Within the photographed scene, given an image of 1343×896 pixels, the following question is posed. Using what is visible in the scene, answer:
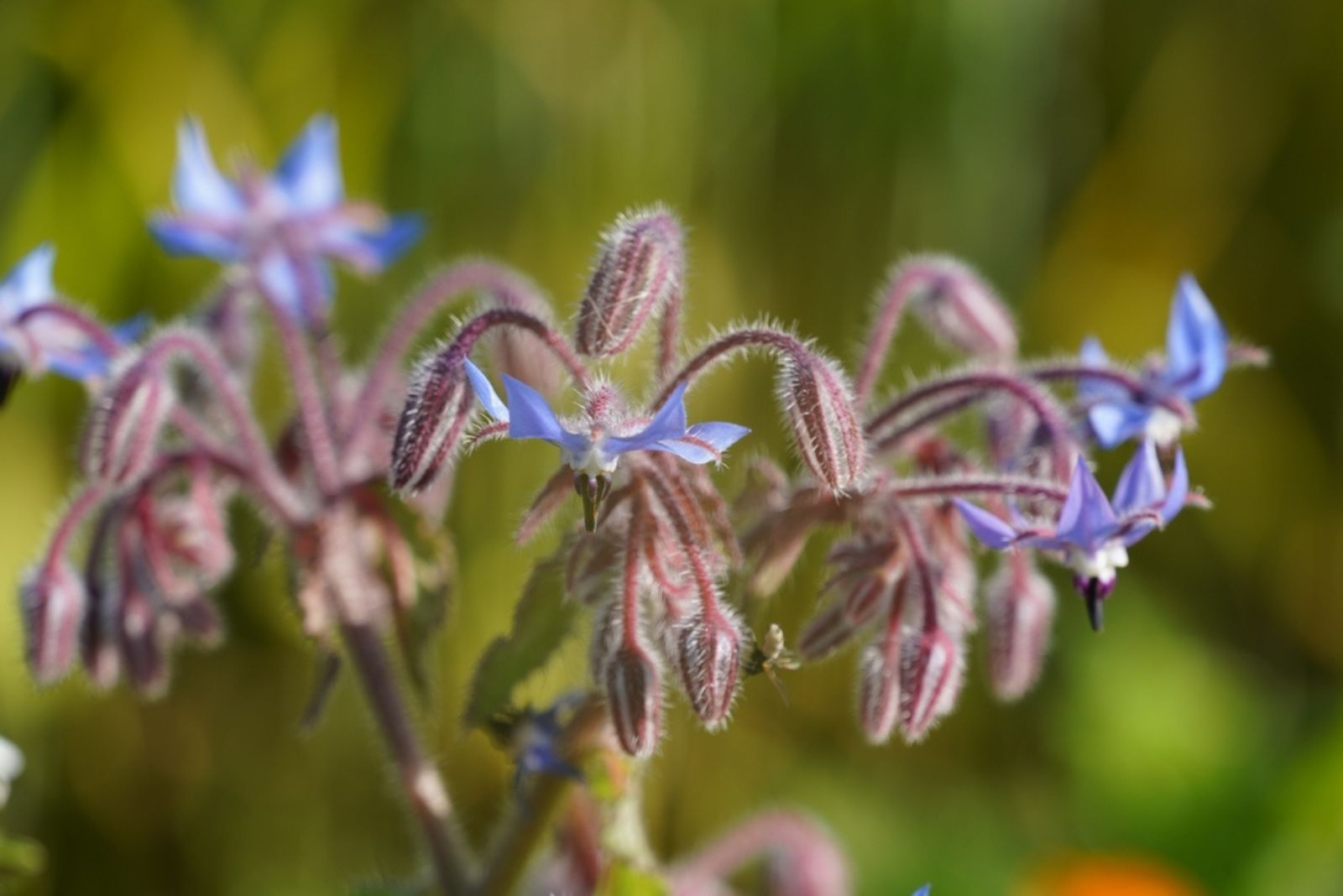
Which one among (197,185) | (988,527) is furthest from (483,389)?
(197,185)

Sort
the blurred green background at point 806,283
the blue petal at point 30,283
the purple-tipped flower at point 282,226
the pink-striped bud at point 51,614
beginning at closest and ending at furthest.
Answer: the pink-striped bud at point 51,614, the blue petal at point 30,283, the purple-tipped flower at point 282,226, the blurred green background at point 806,283

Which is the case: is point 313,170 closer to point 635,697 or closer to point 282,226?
point 282,226

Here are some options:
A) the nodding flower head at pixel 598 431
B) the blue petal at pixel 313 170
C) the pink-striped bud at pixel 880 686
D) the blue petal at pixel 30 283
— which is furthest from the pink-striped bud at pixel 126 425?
the pink-striped bud at pixel 880 686

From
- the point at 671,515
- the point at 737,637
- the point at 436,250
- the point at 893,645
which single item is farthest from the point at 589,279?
the point at 436,250

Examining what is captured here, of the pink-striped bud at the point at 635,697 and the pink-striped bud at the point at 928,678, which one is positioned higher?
the pink-striped bud at the point at 635,697

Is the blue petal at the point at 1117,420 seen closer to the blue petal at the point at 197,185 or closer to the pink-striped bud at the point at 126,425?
A: the pink-striped bud at the point at 126,425

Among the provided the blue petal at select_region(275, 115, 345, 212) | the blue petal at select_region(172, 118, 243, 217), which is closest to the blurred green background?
the blue petal at select_region(275, 115, 345, 212)

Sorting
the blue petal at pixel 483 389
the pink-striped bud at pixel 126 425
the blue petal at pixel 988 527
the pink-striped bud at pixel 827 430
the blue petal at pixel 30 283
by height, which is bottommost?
the blue petal at pixel 988 527
